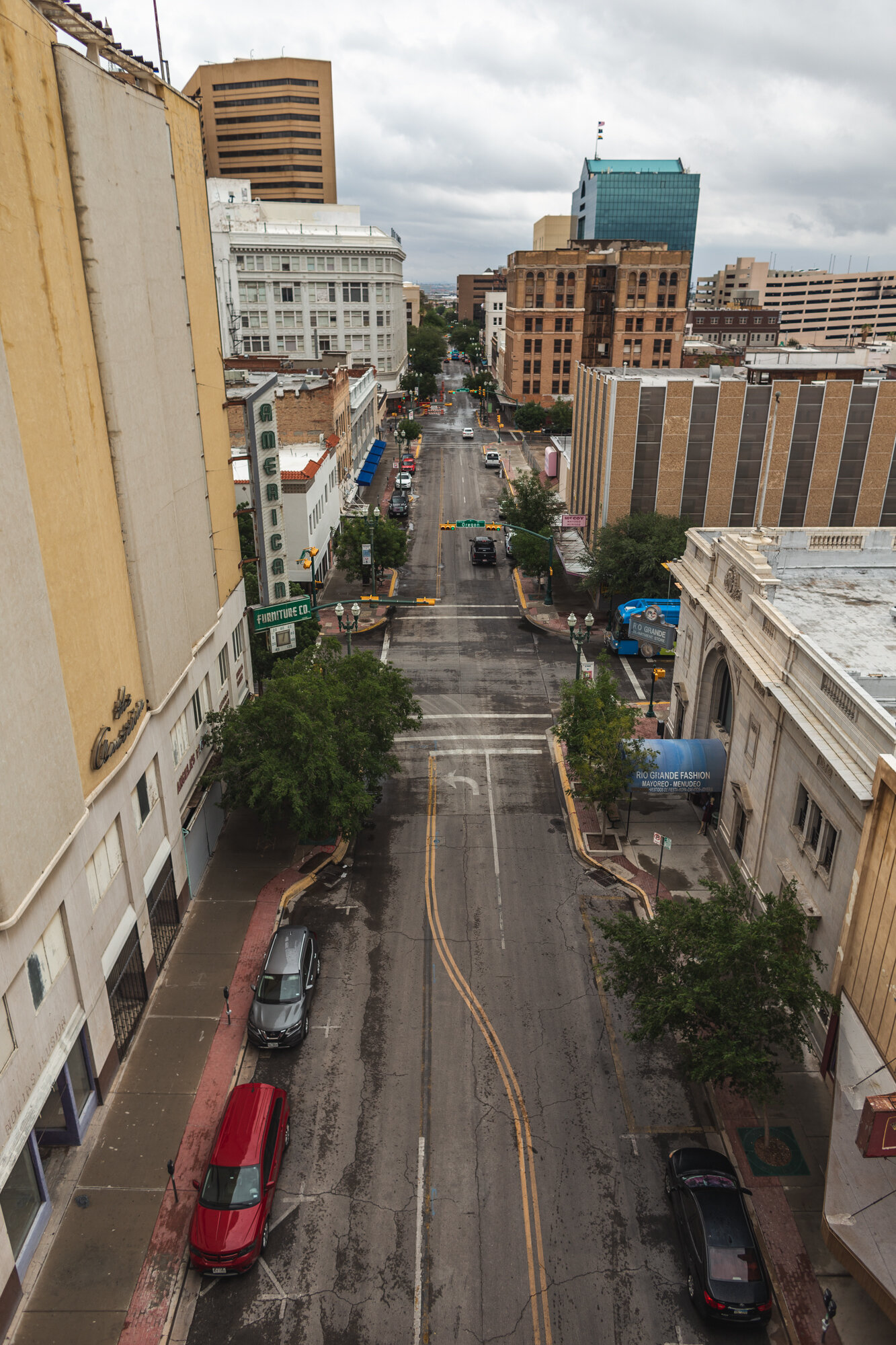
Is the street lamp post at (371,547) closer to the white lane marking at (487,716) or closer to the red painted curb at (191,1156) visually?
the white lane marking at (487,716)

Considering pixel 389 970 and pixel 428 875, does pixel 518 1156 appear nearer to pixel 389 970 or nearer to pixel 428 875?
pixel 389 970

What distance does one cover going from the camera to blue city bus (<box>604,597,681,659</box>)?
127 feet

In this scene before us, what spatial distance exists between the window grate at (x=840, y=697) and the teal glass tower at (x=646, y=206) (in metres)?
188

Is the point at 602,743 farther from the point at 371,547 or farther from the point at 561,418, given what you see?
the point at 561,418

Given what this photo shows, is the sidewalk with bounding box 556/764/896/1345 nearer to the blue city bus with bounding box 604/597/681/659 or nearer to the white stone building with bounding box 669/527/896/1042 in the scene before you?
the white stone building with bounding box 669/527/896/1042

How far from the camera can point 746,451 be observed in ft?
169

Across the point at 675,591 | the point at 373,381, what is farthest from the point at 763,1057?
the point at 373,381

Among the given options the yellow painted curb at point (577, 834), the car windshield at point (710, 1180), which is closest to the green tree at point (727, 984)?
the car windshield at point (710, 1180)

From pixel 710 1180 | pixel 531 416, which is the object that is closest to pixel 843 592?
pixel 710 1180

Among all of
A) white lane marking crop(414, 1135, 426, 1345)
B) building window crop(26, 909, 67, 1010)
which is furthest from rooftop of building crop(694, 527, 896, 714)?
building window crop(26, 909, 67, 1010)

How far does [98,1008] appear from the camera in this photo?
1914 cm

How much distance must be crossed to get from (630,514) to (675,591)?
6285mm

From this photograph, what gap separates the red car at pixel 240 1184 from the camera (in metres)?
15.7

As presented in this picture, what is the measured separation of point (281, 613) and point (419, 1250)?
20.1 metres
